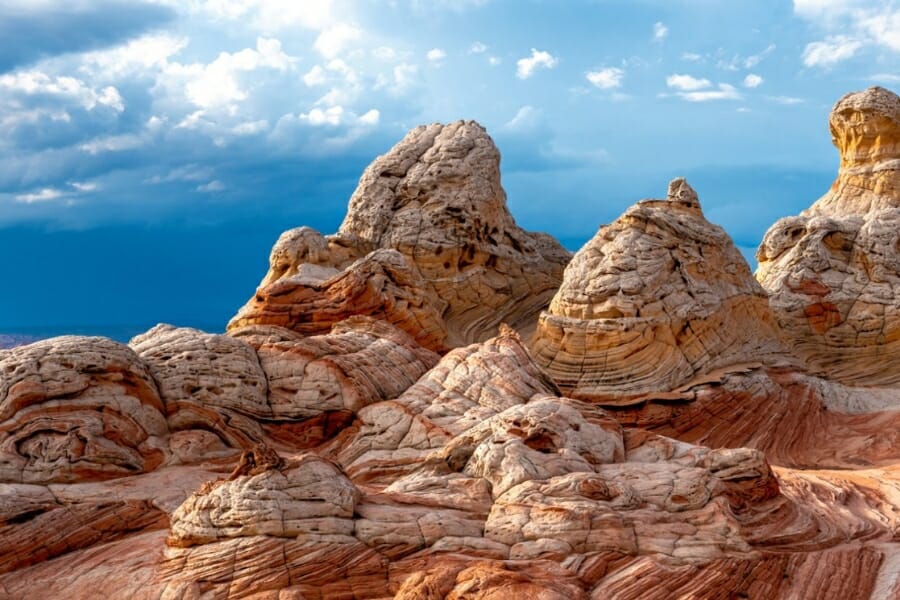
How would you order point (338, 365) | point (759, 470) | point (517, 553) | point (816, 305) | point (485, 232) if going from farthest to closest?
point (485, 232) → point (816, 305) → point (338, 365) → point (759, 470) → point (517, 553)

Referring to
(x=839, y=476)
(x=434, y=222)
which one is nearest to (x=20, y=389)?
(x=839, y=476)

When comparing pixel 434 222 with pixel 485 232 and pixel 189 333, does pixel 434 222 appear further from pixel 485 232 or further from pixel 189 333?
pixel 189 333

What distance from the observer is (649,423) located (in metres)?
16.3

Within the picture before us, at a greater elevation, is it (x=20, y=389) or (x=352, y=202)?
(x=352, y=202)

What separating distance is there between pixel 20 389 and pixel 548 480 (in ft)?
16.6

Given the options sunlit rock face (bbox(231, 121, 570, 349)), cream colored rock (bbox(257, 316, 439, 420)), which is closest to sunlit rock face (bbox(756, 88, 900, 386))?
sunlit rock face (bbox(231, 121, 570, 349))

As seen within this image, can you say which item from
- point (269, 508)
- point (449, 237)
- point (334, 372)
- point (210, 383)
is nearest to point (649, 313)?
point (449, 237)

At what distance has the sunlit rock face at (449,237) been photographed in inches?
824

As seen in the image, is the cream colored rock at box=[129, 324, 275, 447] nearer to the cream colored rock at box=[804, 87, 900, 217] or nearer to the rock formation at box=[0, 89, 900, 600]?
the rock formation at box=[0, 89, 900, 600]

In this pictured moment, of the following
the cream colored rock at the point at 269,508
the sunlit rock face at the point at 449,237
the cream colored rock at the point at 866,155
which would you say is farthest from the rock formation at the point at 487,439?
the cream colored rock at the point at 866,155

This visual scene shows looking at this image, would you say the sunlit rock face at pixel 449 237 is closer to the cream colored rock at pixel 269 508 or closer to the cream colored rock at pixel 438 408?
the cream colored rock at pixel 438 408

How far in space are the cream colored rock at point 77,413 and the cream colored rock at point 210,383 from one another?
257 millimetres

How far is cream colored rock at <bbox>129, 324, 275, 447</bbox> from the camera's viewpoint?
11.9 metres

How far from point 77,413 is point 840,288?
46.3 feet
